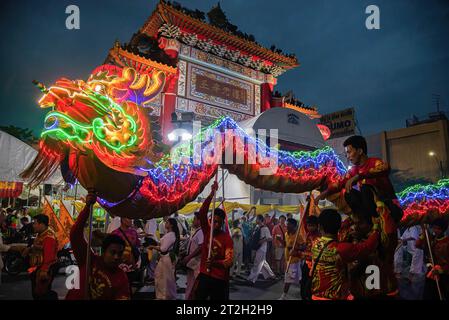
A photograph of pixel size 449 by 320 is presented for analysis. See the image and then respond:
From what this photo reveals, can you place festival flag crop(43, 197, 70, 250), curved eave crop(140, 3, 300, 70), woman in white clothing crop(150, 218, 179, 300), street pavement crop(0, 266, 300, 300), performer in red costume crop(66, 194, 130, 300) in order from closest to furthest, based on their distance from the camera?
performer in red costume crop(66, 194, 130, 300) → woman in white clothing crop(150, 218, 179, 300) → street pavement crop(0, 266, 300, 300) → festival flag crop(43, 197, 70, 250) → curved eave crop(140, 3, 300, 70)

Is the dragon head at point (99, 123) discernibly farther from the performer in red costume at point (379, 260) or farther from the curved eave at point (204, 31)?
the curved eave at point (204, 31)

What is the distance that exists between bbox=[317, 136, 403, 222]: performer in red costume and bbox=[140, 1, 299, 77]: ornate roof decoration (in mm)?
13419

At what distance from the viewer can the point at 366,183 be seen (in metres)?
3.89

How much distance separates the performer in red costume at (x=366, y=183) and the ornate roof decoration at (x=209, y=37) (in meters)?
13.4

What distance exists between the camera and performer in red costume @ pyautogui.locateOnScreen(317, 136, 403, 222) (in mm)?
3732

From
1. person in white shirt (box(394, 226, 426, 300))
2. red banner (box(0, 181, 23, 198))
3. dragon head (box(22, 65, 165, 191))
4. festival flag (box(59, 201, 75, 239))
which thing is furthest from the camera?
red banner (box(0, 181, 23, 198))

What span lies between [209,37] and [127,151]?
14049 mm

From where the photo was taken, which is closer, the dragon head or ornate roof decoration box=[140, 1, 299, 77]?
the dragon head

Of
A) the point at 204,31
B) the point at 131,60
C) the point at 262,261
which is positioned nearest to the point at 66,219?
the point at 262,261

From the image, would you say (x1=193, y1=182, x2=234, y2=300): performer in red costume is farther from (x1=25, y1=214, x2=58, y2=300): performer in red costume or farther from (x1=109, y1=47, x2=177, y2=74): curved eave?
(x1=109, y1=47, x2=177, y2=74): curved eave

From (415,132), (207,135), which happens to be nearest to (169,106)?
(207,135)

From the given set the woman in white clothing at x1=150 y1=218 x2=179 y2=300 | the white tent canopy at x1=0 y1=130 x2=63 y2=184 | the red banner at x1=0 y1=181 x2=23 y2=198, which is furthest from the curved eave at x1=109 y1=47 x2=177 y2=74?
the woman in white clothing at x1=150 y1=218 x2=179 y2=300

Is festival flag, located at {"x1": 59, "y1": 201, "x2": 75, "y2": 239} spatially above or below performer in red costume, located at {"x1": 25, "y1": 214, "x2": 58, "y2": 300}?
above

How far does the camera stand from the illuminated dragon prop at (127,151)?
373cm
